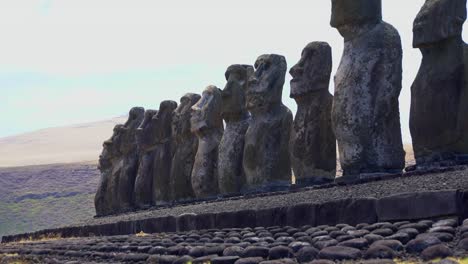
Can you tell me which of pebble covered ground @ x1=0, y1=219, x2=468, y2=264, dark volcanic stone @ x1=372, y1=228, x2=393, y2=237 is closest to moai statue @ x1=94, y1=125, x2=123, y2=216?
pebble covered ground @ x1=0, y1=219, x2=468, y2=264

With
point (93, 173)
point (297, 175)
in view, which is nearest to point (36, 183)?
point (93, 173)

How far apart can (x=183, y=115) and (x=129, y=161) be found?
4.33 m

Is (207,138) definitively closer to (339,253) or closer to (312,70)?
(312,70)

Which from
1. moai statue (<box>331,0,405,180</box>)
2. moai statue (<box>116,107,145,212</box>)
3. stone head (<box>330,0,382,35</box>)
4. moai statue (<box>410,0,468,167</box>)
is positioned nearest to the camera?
moai statue (<box>410,0,468,167</box>)

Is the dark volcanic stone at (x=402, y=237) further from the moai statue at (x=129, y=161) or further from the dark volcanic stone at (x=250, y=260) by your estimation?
the moai statue at (x=129, y=161)

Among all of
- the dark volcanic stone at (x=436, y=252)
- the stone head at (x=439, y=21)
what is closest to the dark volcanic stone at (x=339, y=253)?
the dark volcanic stone at (x=436, y=252)

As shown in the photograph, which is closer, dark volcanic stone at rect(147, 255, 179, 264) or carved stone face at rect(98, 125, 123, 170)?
dark volcanic stone at rect(147, 255, 179, 264)

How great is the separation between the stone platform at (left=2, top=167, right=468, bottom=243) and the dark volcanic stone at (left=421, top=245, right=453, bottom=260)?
141cm

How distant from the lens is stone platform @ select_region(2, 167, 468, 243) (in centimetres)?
829

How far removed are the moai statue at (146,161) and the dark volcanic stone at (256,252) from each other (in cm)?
1371

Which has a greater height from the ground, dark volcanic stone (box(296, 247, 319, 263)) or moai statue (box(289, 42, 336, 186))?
moai statue (box(289, 42, 336, 186))

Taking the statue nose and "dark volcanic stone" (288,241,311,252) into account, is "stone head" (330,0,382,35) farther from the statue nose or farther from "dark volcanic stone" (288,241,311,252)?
"dark volcanic stone" (288,241,311,252)

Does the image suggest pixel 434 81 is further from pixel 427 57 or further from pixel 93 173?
pixel 93 173

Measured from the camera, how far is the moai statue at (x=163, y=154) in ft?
68.4
